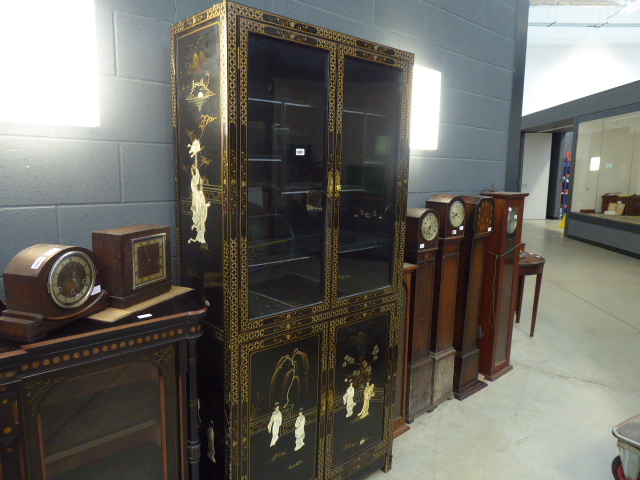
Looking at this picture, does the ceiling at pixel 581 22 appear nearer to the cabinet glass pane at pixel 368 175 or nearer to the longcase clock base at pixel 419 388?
Result: the cabinet glass pane at pixel 368 175

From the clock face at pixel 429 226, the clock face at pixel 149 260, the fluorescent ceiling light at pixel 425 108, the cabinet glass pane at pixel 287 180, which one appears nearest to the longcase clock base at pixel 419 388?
the clock face at pixel 429 226

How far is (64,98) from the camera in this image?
1.71m

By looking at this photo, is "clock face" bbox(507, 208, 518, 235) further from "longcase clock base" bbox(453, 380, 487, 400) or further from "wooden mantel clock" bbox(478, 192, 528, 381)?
"longcase clock base" bbox(453, 380, 487, 400)

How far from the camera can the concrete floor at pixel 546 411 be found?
246 centimetres

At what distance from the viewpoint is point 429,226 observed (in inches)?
109

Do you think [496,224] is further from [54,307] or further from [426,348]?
[54,307]

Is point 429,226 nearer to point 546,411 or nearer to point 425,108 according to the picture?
point 425,108

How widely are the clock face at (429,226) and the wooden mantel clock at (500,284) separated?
2.39 ft

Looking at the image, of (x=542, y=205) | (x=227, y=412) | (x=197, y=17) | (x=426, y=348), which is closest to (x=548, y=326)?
(x=426, y=348)

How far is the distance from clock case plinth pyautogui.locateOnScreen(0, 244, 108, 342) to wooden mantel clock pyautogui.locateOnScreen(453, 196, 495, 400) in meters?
2.51

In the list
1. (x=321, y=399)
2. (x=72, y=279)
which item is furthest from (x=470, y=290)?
(x=72, y=279)

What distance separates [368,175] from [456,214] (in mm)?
1000

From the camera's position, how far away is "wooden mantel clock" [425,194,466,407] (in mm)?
2914

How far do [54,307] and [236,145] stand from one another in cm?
77
